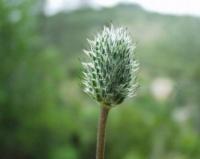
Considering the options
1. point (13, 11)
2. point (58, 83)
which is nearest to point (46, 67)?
point (58, 83)

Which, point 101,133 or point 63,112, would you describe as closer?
point 101,133

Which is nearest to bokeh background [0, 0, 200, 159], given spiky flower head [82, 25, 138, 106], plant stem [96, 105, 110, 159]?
spiky flower head [82, 25, 138, 106]

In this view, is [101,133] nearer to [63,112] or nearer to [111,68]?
[111,68]

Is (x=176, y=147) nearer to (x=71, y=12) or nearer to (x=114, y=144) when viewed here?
(x=114, y=144)

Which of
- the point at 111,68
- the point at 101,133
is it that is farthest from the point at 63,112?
the point at 101,133

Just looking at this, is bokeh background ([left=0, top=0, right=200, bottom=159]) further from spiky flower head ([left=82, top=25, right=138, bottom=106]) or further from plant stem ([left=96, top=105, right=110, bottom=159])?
plant stem ([left=96, top=105, right=110, bottom=159])

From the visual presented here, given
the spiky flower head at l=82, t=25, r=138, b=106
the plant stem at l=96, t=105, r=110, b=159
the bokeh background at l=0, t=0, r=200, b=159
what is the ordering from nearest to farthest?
the plant stem at l=96, t=105, r=110, b=159, the spiky flower head at l=82, t=25, r=138, b=106, the bokeh background at l=0, t=0, r=200, b=159
